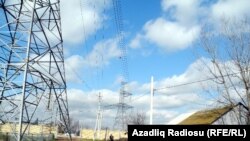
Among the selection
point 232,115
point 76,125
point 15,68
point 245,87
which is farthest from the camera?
point 76,125

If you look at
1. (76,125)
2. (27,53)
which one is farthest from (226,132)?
(76,125)

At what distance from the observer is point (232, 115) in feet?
106

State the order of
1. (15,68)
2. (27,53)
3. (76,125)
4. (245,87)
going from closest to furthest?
(27,53), (15,68), (245,87), (76,125)

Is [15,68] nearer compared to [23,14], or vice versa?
[15,68]

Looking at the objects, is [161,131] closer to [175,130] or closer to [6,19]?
[175,130]

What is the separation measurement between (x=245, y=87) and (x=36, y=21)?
53.6ft

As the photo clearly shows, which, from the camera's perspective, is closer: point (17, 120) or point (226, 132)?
point (226, 132)

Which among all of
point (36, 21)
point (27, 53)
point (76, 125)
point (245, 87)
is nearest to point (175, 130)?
point (27, 53)

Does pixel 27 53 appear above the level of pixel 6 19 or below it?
below

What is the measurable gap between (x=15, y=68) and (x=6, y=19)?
2747 mm

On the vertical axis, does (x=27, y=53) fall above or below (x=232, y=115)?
above

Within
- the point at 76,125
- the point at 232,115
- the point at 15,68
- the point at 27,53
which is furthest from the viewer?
the point at 76,125

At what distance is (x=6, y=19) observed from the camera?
20328 mm

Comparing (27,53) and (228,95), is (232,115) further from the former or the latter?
(27,53)
